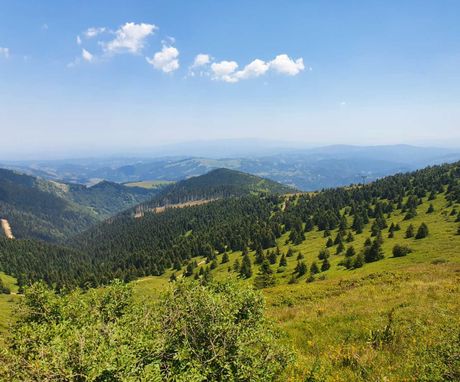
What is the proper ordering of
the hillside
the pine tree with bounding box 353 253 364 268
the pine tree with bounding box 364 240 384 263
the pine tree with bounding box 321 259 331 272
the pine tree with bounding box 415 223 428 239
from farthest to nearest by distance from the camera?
the pine tree with bounding box 415 223 428 239, the pine tree with bounding box 321 259 331 272, the pine tree with bounding box 364 240 384 263, the pine tree with bounding box 353 253 364 268, the hillside

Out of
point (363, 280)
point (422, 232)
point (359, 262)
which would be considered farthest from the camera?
point (422, 232)

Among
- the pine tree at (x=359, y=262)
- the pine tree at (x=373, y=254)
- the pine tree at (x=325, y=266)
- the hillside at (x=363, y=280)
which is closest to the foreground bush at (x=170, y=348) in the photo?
the hillside at (x=363, y=280)

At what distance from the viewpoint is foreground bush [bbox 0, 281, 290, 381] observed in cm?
923

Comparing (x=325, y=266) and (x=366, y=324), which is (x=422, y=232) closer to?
(x=325, y=266)

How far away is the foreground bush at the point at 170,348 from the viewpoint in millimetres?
9227

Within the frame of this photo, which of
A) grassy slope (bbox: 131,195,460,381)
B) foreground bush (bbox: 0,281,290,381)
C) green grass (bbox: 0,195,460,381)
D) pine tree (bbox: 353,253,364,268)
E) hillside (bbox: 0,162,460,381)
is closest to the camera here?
foreground bush (bbox: 0,281,290,381)

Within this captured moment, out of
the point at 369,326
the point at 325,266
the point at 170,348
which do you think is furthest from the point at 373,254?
the point at 170,348

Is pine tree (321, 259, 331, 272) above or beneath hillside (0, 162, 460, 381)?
beneath

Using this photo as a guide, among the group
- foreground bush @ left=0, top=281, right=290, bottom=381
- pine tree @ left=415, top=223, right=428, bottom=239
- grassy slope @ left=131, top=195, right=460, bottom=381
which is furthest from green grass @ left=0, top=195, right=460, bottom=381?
pine tree @ left=415, top=223, right=428, bottom=239

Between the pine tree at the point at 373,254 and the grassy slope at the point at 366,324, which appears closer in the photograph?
the grassy slope at the point at 366,324

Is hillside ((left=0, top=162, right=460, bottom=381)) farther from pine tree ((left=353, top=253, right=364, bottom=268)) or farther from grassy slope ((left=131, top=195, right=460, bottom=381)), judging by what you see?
pine tree ((left=353, top=253, right=364, bottom=268))

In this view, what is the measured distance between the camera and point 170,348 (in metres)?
11.7

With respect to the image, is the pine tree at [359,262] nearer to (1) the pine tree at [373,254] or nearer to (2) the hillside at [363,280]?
(2) the hillside at [363,280]

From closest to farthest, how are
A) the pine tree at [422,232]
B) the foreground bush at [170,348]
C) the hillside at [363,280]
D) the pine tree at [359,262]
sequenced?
the foreground bush at [170,348] < the hillside at [363,280] < the pine tree at [359,262] < the pine tree at [422,232]
